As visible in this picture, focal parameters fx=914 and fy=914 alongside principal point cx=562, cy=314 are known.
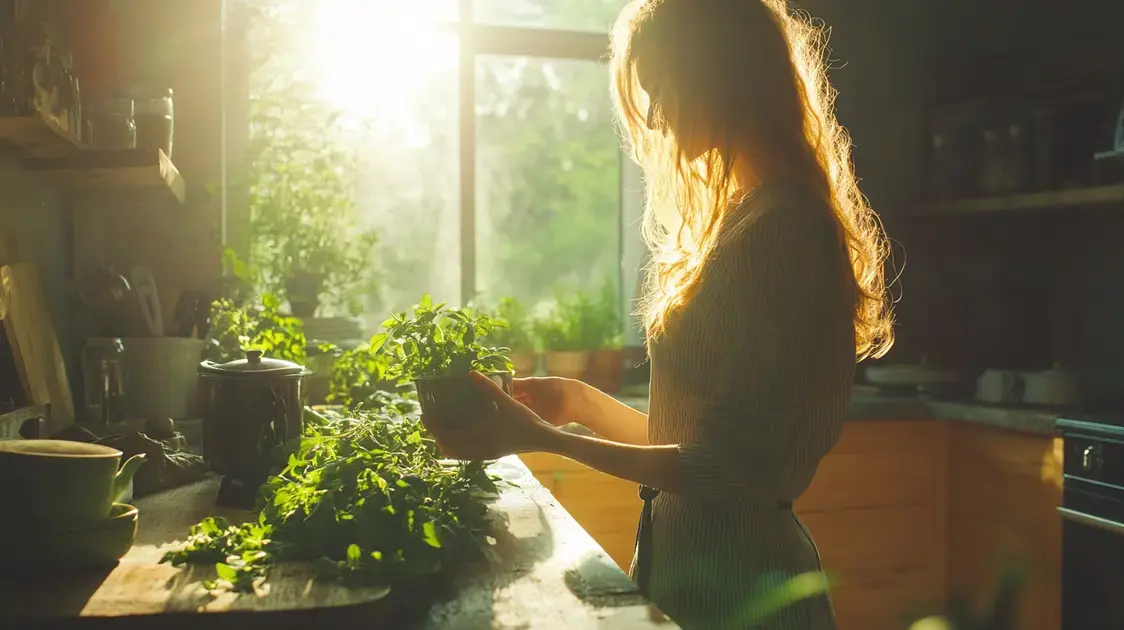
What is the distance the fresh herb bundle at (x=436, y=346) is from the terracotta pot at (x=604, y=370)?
1813mm

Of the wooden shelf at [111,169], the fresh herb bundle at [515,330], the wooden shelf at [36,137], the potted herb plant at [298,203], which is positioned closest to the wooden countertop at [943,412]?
the fresh herb bundle at [515,330]

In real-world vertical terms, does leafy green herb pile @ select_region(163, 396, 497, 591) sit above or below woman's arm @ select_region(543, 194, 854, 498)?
below

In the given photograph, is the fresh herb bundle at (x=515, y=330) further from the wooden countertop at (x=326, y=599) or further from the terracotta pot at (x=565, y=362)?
the wooden countertop at (x=326, y=599)

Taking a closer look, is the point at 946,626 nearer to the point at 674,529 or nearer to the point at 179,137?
the point at 674,529

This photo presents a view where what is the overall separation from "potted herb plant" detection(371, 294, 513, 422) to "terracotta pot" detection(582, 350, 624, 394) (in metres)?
1.79

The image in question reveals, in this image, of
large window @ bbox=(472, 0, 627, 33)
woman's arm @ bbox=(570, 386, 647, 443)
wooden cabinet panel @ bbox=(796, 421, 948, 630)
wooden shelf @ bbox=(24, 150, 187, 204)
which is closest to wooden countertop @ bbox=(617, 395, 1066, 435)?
wooden cabinet panel @ bbox=(796, 421, 948, 630)

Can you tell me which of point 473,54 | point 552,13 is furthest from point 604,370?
point 552,13

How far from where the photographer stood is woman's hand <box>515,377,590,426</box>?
4.83 ft

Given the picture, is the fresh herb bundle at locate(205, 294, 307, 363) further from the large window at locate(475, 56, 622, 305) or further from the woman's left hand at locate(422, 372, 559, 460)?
the large window at locate(475, 56, 622, 305)

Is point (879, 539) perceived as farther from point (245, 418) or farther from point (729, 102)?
point (245, 418)

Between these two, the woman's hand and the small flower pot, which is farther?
the woman's hand

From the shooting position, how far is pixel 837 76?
131 inches

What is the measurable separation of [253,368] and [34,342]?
67 centimetres

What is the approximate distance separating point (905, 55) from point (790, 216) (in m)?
2.63
